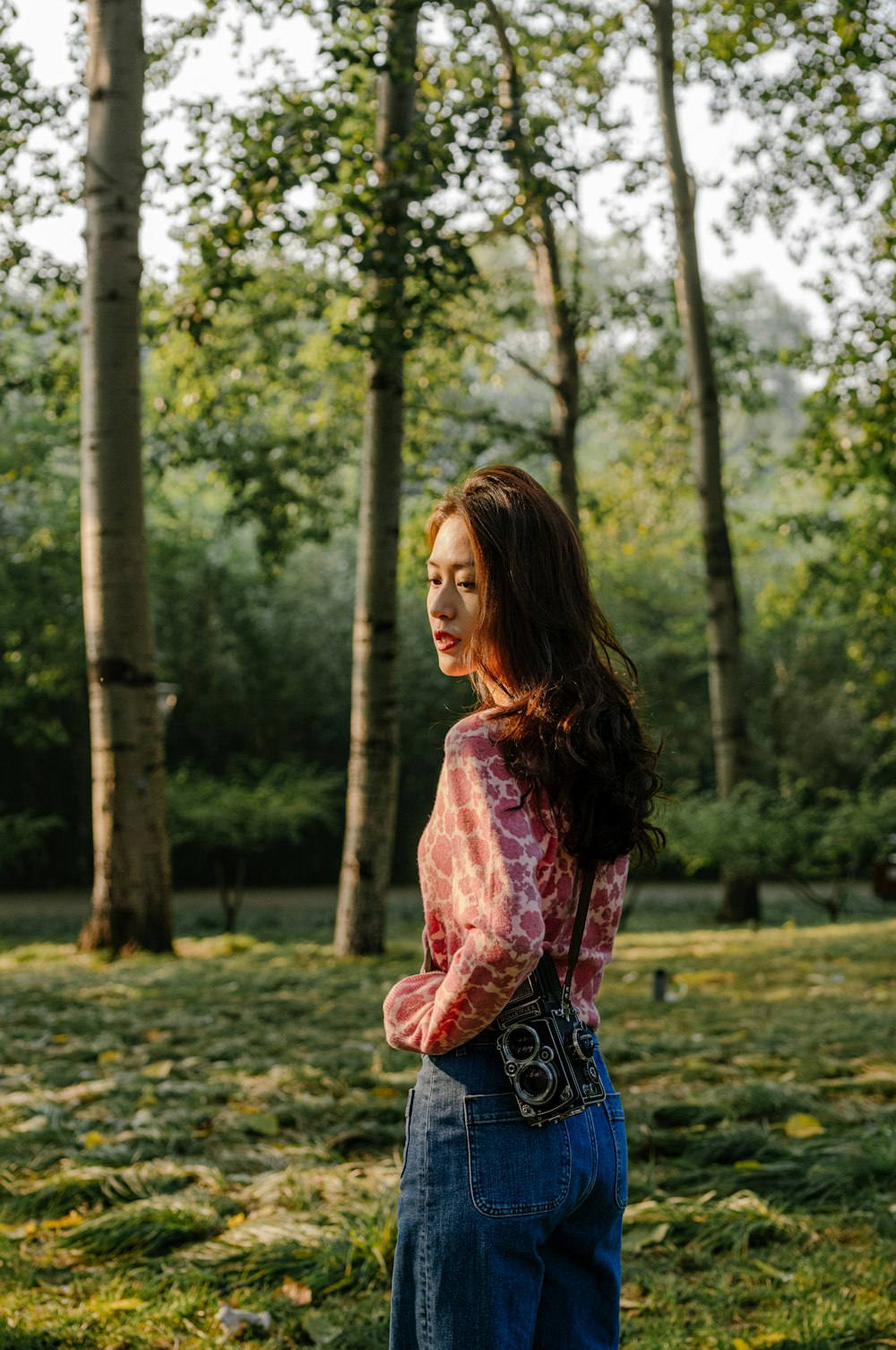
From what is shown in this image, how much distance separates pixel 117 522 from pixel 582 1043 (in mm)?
7109

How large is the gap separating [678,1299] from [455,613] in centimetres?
201

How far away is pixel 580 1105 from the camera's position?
1.77 meters

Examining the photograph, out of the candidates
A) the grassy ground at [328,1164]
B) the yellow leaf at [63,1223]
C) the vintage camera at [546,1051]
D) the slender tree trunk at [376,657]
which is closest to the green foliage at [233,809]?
the slender tree trunk at [376,657]

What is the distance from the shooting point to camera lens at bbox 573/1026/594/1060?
1.79 metres

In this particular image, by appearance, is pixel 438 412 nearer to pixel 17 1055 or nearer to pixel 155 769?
pixel 155 769

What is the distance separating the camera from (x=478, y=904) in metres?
1.72

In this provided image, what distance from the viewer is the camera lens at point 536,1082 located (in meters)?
1.75

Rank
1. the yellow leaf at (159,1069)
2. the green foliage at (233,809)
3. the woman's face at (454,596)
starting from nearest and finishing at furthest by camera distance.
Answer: the woman's face at (454,596)
the yellow leaf at (159,1069)
the green foliage at (233,809)

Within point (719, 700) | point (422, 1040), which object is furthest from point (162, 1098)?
point (719, 700)

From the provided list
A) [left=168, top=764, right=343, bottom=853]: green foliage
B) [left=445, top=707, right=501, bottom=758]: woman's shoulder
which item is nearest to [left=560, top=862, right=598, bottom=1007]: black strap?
[left=445, top=707, right=501, bottom=758]: woman's shoulder

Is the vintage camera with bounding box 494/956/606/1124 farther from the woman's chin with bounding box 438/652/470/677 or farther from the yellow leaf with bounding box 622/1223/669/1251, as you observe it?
the yellow leaf with bounding box 622/1223/669/1251

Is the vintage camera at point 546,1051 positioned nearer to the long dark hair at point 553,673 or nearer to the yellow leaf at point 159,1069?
the long dark hair at point 553,673

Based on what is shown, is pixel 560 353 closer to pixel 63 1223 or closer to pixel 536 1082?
pixel 63 1223

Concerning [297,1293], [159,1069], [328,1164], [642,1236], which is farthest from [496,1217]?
[159,1069]
